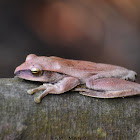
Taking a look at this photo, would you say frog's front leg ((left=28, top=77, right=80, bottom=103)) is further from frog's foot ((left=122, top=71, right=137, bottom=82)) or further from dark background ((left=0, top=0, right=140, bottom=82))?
dark background ((left=0, top=0, right=140, bottom=82))

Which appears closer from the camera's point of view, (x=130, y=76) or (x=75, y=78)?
(x=75, y=78)

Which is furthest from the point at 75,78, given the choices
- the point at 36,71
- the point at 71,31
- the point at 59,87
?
the point at 71,31

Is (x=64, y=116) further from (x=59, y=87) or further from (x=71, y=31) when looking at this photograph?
(x=71, y=31)

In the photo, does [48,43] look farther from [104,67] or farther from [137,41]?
[104,67]

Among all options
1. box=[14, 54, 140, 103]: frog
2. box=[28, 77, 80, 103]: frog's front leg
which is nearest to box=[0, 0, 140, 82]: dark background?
box=[14, 54, 140, 103]: frog

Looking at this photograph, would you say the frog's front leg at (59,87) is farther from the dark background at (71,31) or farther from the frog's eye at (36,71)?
the dark background at (71,31)

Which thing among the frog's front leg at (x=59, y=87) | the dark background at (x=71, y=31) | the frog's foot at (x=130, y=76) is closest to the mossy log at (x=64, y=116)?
the frog's front leg at (x=59, y=87)
